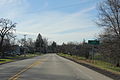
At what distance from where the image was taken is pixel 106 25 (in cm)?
3198

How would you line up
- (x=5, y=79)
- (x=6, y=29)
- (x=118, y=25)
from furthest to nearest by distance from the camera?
(x=6, y=29), (x=118, y=25), (x=5, y=79)

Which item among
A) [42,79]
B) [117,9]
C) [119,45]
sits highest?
[117,9]

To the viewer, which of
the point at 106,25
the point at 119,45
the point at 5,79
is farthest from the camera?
the point at 106,25

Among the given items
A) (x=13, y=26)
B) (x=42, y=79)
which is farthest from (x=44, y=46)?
(x=42, y=79)

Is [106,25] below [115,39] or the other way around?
the other way around

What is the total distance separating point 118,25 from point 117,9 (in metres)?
2.22

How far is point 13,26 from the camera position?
2689 inches

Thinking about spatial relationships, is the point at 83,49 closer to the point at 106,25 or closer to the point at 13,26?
the point at 13,26

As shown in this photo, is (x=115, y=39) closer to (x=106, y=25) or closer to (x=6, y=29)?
(x=106, y=25)

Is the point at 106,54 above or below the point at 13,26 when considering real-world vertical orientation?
below

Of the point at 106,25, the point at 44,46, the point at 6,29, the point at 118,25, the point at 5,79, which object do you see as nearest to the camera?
the point at 5,79

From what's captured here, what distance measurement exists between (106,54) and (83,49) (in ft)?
104

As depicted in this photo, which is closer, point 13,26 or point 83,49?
Answer: point 83,49

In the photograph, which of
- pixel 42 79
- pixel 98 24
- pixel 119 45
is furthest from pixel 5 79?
pixel 98 24
